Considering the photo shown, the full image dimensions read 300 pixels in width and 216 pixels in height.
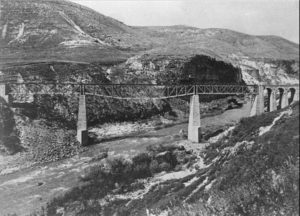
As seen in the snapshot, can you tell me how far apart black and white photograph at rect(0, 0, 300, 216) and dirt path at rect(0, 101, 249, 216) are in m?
0.11

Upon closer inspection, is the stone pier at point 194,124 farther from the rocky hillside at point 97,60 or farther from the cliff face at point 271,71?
the cliff face at point 271,71

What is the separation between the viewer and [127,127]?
4934 cm

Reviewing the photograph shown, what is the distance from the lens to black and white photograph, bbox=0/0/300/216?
44.6 feet

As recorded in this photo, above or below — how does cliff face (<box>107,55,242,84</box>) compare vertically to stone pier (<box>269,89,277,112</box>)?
above

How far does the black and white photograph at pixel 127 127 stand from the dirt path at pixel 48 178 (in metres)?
0.11

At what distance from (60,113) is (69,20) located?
4929 cm

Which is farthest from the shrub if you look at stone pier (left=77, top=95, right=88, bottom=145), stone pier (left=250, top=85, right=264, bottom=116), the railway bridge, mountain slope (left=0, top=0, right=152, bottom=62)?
mountain slope (left=0, top=0, right=152, bottom=62)

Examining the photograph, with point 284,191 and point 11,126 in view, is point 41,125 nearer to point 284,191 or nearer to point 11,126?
point 11,126

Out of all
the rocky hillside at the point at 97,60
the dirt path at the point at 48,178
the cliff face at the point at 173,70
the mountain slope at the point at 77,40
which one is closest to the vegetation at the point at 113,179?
the dirt path at the point at 48,178

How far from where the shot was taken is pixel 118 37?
3597 inches

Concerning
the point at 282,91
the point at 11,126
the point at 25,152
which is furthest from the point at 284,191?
the point at 282,91

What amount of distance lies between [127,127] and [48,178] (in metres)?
22.1

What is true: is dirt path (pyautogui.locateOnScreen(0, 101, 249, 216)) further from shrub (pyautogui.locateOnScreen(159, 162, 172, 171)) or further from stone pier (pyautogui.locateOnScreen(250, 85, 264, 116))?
stone pier (pyautogui.locateOnScreen(250, 85, 264, 116))

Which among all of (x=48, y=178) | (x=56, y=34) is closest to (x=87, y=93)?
(x=48, y=178)
